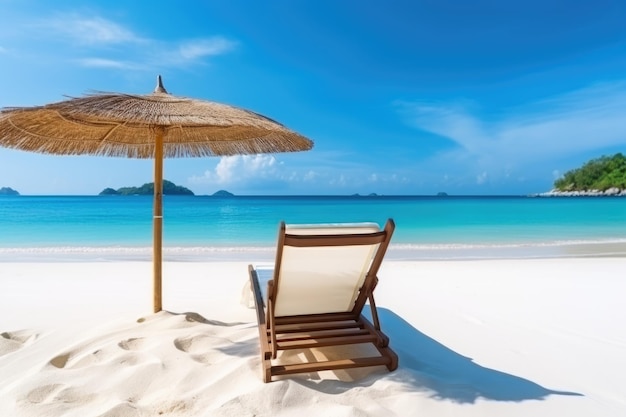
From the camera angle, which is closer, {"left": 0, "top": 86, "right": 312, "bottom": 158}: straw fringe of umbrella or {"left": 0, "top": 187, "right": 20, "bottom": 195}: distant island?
{"left": 0, "top": 86, "right": 312, "bottom": 158}: straw fringe of umbrella

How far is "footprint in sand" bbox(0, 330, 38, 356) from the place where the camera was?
2.63m

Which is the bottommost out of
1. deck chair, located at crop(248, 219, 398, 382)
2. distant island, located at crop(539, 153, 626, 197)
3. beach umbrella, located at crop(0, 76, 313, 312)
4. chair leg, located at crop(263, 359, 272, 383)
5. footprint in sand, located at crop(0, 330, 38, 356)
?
footprint in sand, located at crop(0, 330, 38, 356)

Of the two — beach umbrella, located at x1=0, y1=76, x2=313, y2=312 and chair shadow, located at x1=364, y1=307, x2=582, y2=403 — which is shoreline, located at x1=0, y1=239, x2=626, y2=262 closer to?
beach umbrella, located at x1=0, y1=76, x2=313, y2=312

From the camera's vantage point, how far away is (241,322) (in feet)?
11.1

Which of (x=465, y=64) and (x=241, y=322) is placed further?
(x=465, y=64)

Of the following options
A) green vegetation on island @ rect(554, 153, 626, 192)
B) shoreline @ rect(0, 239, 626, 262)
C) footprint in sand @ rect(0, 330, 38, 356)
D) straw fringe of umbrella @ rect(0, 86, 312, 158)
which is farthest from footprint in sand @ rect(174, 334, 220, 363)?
green vegetation on island @ rect(554, 153, 626, 192)

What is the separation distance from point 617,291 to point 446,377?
3.74m

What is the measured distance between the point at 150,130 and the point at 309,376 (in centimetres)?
269

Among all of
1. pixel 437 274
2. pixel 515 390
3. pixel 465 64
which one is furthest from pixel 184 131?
pixel 465 64

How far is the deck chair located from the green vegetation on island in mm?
73983

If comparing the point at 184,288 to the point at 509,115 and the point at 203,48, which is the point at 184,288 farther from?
the point at 509,115

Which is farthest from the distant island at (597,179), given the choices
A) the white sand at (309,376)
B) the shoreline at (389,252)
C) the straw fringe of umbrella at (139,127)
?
the straw fringe of umbrella at (139,127)

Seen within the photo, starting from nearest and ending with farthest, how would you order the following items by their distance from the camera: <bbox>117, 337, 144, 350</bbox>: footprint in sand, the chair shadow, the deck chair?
the chair shadow < the deck chair < <bbox>117, 337, 144, 350</bbox>: footprint in sand

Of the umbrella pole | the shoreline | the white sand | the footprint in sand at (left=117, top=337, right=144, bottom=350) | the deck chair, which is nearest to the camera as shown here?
the white sand
